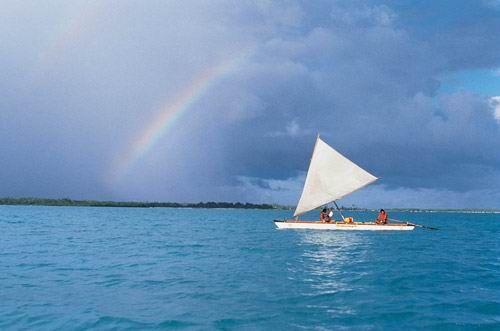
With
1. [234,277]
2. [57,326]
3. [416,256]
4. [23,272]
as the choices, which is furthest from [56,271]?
[416,256]

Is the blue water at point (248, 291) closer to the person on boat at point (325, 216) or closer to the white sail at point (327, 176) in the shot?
the white sail at point (327, 176)

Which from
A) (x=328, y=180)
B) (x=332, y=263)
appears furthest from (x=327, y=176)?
(x=332, y=263)

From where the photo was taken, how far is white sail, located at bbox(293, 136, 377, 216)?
198 ft

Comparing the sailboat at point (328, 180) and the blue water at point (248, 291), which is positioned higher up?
the sailboat at point (328, 180)

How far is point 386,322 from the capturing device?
635 inches

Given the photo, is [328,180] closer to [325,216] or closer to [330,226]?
[325,216]

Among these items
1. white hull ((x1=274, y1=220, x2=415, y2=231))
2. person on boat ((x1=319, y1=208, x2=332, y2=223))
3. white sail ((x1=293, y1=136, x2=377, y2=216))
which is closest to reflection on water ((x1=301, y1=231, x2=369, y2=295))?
white hull ((x1=274, y1=220, x2=415, y2=231))

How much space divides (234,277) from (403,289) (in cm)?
857

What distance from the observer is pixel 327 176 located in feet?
199

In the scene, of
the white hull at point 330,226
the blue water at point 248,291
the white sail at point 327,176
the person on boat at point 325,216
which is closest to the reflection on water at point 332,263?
the blue water at point 248,291

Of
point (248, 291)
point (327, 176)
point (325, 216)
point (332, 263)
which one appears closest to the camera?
point (248, 291)

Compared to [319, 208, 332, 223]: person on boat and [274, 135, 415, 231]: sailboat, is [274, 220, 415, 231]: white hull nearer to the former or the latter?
[274, 135, 415, 231]: sailboat

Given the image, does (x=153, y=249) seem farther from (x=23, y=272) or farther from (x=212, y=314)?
(x=212, y=314)

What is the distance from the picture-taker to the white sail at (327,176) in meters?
60.5
